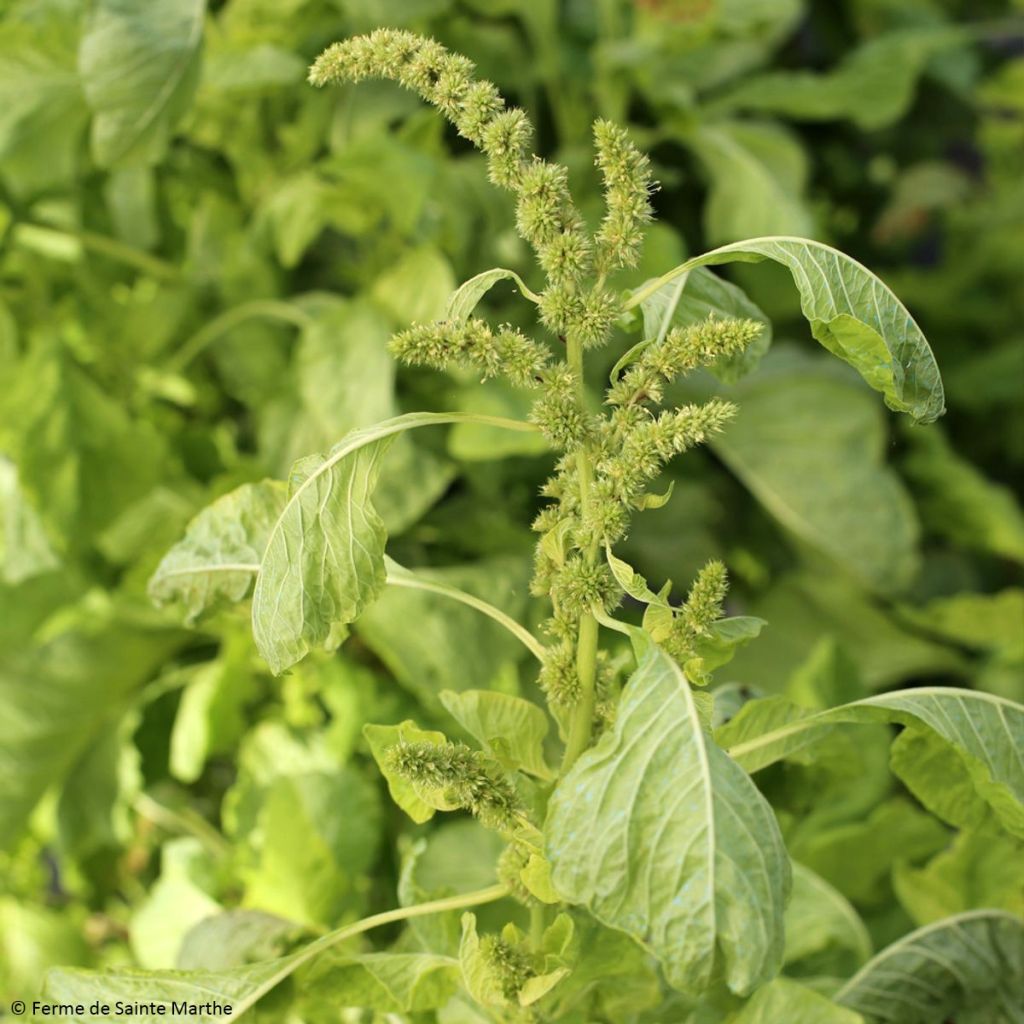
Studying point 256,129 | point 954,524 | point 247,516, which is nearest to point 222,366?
point 256,129

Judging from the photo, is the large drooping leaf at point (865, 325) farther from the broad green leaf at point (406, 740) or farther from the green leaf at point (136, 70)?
the green leaf at point (136, 70)

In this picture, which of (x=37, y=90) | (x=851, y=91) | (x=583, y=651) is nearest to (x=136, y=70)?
(x=37, y=90)

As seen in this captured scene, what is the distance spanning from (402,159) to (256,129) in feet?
0.55

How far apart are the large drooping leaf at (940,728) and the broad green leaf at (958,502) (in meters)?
0.53

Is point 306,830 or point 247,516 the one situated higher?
point 247,516

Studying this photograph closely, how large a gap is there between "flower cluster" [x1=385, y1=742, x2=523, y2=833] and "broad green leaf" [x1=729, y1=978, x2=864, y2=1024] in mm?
106

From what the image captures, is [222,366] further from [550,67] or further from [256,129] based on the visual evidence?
[550,67]

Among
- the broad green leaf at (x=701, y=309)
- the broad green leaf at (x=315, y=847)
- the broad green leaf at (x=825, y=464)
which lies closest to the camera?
the broad green leaf at (x=701, y=309)

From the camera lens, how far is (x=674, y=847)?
284 mm

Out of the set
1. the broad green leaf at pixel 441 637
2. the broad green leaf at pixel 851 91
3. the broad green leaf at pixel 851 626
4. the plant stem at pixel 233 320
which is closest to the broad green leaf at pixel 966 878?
the broad green leaf at pixel 441 637

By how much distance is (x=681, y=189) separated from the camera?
93 centimetres

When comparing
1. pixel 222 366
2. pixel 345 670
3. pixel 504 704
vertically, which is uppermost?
pixel 504 704

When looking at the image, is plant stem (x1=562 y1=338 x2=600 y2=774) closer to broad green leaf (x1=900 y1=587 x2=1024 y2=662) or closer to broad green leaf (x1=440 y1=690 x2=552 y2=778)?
broad green leaf (x1=440 y1=690 x2=552 y2=778)

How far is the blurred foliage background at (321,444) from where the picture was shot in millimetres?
615
